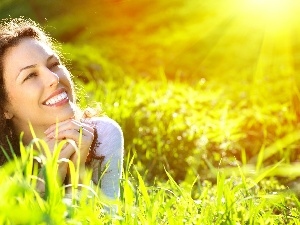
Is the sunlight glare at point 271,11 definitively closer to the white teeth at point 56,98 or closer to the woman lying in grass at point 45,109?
the woman lying in grass at point 45,109

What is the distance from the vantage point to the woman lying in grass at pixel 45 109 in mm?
3479

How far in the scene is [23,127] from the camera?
383 cm

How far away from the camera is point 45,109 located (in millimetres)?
3564

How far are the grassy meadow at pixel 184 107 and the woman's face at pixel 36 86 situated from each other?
412 millimetres

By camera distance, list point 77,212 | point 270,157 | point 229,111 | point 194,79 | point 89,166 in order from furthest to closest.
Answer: point 194,79, point 229,111, point 270,157, point 89,166, point 77,212

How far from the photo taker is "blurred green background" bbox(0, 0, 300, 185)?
18.8ft

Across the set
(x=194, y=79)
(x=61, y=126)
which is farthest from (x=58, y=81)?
(x=194, y=79)

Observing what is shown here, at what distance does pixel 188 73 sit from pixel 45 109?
655cm

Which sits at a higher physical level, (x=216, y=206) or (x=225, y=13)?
(x=216, y=206)

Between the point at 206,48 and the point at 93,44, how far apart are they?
189 cm

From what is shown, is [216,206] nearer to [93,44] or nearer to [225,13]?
[93,44]

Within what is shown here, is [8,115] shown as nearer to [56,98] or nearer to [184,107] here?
[56,98]

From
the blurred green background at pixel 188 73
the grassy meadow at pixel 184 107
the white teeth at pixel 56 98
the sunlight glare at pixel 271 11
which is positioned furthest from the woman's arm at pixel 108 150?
the sunlight glare at pixel 271 11

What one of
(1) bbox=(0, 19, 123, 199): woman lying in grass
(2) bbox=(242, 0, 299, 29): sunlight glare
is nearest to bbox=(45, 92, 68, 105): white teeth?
(1) bbox=(0, 19, 123, 199): woman lying in grass
